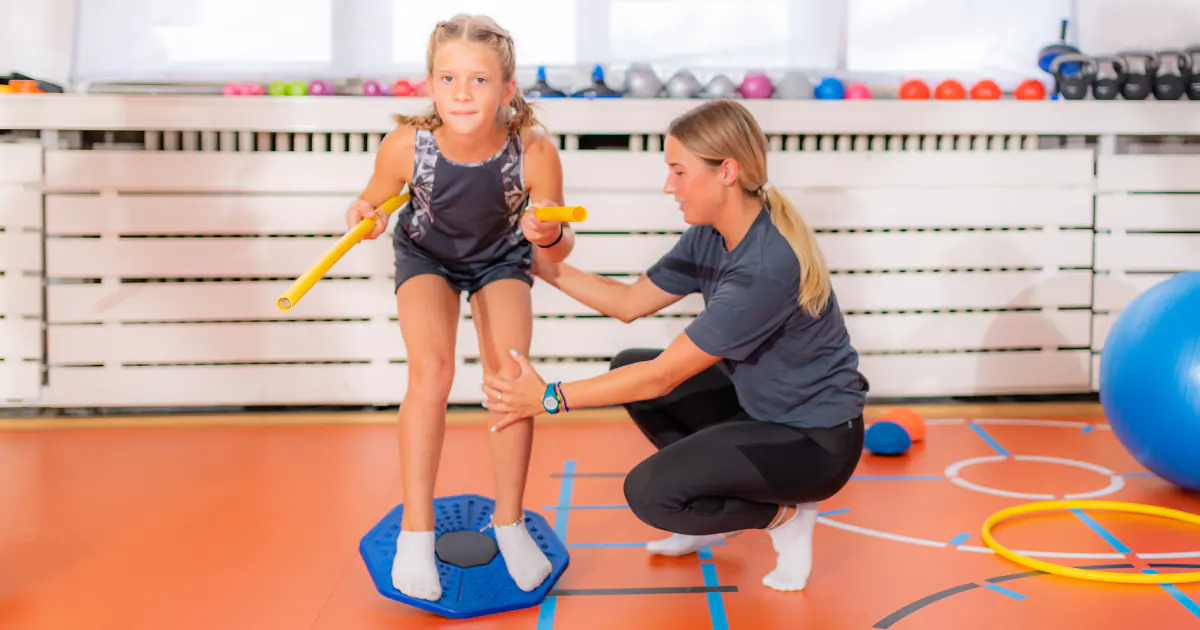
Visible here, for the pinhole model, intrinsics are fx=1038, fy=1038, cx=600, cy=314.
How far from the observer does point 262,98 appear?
143 inches

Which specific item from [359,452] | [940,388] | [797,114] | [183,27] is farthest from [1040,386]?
[183,27]

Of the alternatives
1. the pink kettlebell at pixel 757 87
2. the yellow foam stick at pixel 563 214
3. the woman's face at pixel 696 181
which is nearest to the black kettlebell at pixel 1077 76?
the pink kettlebell at pixel 757 87

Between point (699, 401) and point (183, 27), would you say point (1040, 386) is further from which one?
point (183, 27)

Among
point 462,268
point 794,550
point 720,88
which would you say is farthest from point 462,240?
point 720,88

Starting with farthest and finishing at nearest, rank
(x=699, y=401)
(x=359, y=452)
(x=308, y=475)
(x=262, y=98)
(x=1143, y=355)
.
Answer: (x=262, y=98)
(x=359, y=452)
(x=308, y=475)
(x=1143, y=355)
(x=699, y=401)

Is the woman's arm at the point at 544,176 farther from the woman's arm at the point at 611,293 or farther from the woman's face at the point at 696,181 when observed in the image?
the woman's face at the point at 696,181

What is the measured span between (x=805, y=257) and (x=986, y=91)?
7.17 feet

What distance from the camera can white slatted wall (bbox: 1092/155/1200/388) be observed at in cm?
391

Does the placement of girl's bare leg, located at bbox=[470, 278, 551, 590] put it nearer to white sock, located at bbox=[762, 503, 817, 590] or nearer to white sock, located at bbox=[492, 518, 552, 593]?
white sock, located at bbox=[492, 518, 552, 593]

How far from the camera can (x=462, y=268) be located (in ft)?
7.49

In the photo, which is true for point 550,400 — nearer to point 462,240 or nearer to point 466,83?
point 462,240

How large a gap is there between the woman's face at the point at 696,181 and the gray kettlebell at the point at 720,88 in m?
1.76

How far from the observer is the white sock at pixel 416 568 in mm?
2039

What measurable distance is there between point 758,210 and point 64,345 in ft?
9.15
